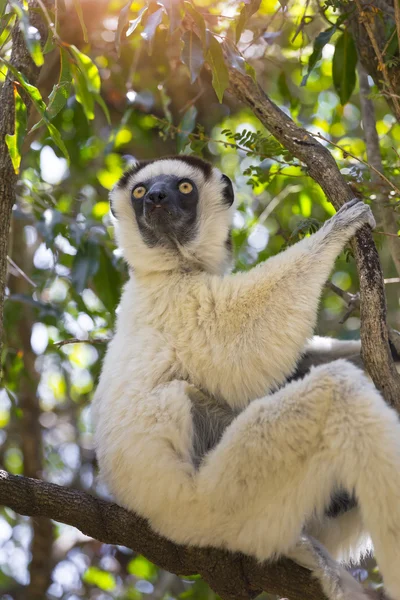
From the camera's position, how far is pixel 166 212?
4.79 metres

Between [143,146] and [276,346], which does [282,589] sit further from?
[143,146]

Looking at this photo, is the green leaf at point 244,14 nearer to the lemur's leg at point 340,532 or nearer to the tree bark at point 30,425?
the lemur's leg at point 340,532

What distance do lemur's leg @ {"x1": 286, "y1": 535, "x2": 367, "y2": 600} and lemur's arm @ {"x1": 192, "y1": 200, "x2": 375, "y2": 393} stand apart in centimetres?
82

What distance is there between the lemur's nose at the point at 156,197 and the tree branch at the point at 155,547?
6.05 ft

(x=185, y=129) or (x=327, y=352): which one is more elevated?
(x=185, y=129)

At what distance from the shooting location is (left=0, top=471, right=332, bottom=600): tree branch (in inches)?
149

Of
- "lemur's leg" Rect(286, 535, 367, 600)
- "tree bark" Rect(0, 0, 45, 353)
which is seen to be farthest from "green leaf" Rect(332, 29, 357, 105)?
"lemur's leg" Rect(286, 535, 367, 600)

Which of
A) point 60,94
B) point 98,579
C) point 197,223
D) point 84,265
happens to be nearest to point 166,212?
point 197,223

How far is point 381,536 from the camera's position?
3.32m

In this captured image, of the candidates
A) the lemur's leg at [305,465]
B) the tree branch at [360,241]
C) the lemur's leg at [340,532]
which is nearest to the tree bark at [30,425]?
the tree branch at [360,241]

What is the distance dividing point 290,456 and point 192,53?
2138 millimetres

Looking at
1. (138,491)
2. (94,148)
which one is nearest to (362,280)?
(138,491)

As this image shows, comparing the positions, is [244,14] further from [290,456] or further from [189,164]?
[290,456]

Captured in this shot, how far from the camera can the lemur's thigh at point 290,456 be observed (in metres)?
3.43
